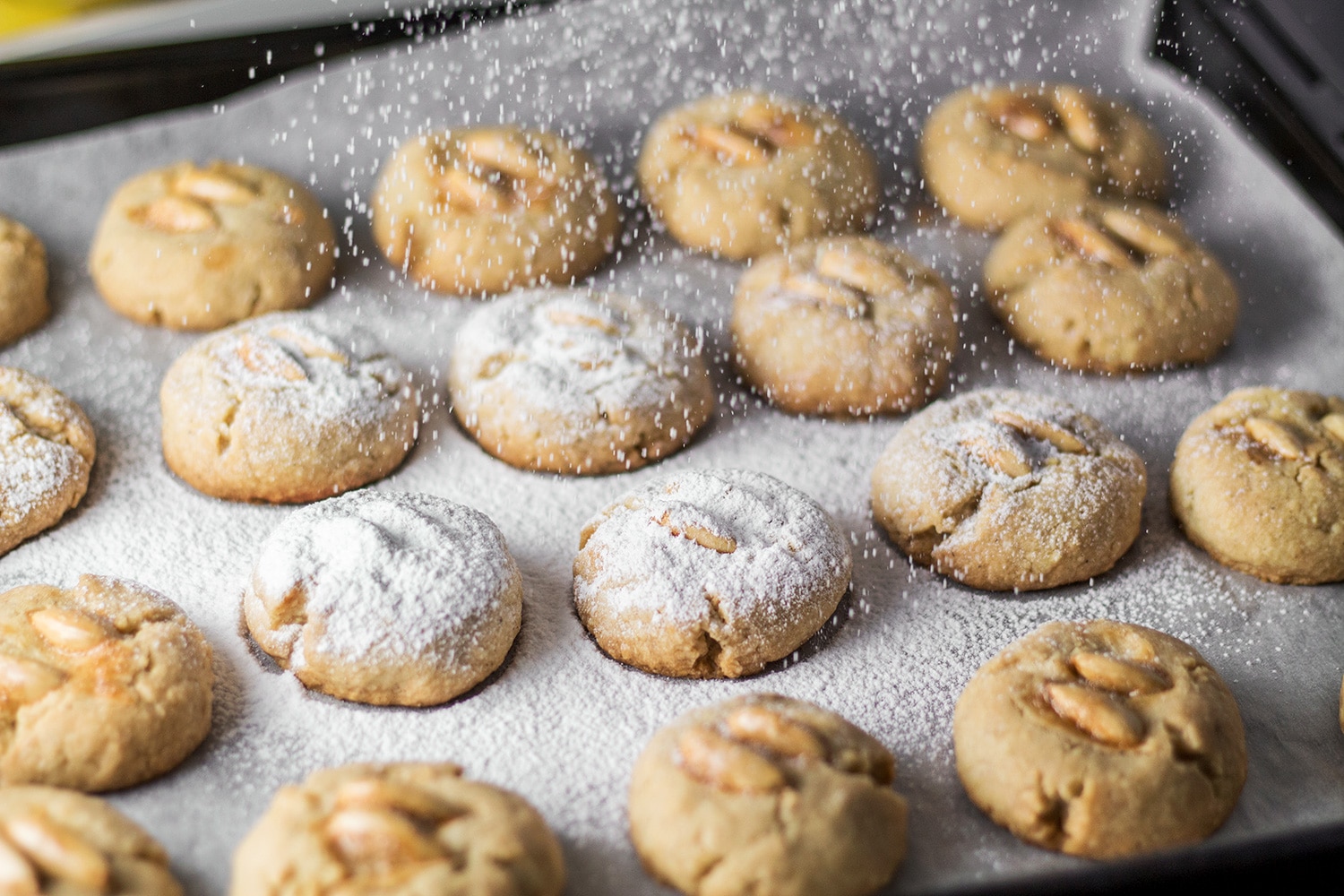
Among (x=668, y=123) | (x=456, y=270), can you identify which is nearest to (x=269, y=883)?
(x=456, y=270)

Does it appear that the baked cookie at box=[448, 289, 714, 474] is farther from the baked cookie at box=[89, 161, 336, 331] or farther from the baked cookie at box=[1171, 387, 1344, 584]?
the baked cookie at box=[1171, 387, 1344, 584]

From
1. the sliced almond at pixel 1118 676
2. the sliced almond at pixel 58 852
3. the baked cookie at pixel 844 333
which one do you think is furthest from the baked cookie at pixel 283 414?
the sliced almond at pixel 1118 676

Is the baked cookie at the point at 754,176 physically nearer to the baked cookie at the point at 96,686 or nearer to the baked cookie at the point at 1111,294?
the baked cookie at the point at 1111,294

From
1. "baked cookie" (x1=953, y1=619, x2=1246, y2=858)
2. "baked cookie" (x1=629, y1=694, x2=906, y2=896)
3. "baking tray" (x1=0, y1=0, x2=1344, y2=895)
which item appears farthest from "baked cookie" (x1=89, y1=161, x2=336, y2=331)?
"baked cookie" (x1=953, y1=619, x2=1246, y2=858)

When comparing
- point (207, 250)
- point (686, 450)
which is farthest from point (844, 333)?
point (207, 250)

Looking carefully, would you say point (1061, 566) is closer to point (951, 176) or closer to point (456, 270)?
point (951, 176)

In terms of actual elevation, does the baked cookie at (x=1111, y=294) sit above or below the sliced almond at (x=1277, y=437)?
above
